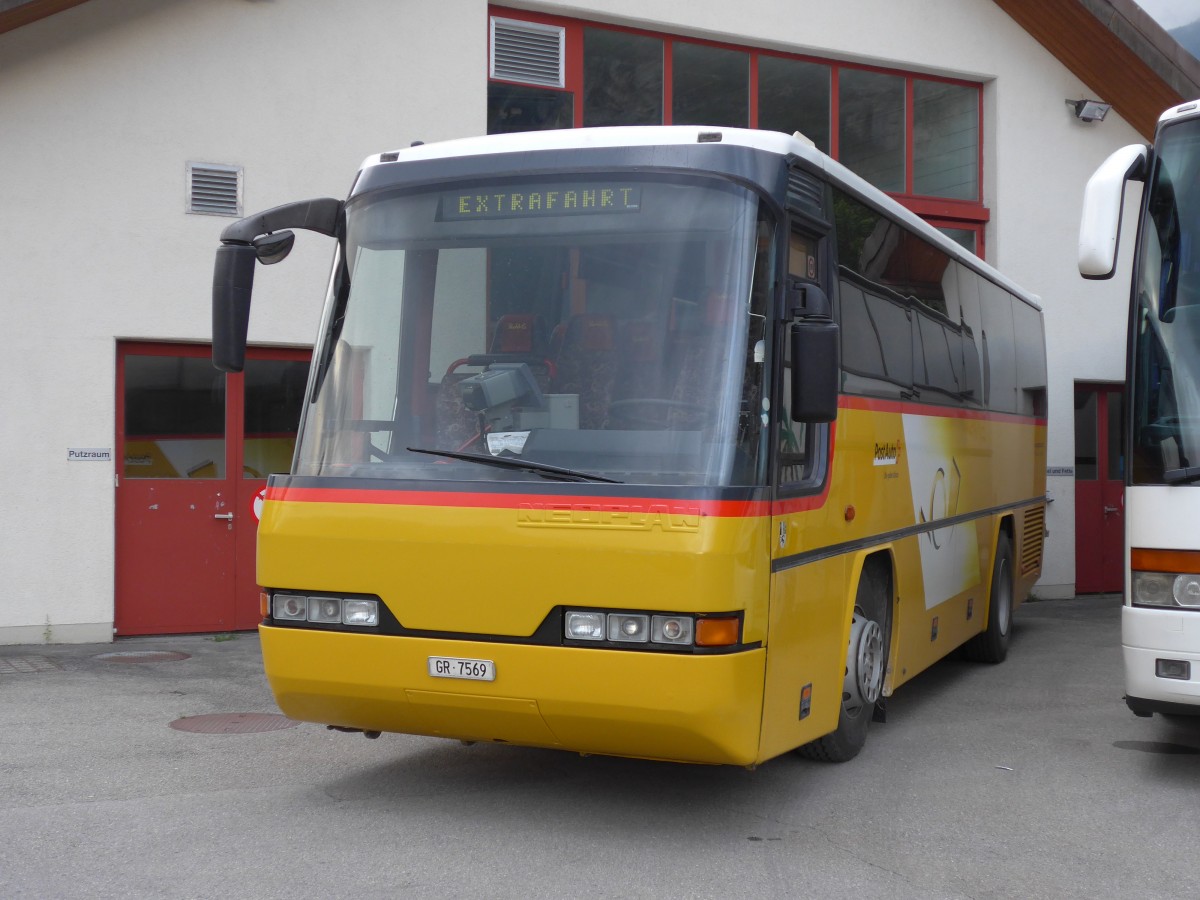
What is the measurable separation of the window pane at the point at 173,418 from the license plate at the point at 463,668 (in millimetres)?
6979

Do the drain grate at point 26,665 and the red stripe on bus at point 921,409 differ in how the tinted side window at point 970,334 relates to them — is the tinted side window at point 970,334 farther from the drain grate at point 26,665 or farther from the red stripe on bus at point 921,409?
the drain grate at point 26,665

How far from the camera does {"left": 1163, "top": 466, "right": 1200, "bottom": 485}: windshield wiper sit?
6328 mm

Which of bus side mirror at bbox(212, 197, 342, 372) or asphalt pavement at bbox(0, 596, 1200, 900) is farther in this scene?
bus side mirror at bbox(212, 197, 342, 372)

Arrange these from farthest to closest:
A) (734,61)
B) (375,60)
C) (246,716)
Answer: (734,61) < (375,60) < (246,716)

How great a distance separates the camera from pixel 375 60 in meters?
12.3

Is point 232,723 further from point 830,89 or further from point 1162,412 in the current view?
point 830,89

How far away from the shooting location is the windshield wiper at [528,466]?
531 centimetres

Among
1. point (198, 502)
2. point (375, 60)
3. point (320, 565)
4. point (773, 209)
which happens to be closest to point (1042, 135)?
point (375, 60)

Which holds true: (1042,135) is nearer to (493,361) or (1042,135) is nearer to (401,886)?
(493,361)

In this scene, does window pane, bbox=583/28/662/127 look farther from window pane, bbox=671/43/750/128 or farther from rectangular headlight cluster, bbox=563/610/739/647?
rectangular headlight cluster, bbox=563/610/739/647

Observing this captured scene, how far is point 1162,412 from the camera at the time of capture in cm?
652

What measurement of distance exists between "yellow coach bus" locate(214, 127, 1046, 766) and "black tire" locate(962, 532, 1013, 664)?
455 centimetres

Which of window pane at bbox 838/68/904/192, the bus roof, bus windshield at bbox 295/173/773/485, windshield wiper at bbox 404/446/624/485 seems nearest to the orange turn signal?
bus windshield at bbox 295/173/773/485

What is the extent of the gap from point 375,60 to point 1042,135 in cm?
835
